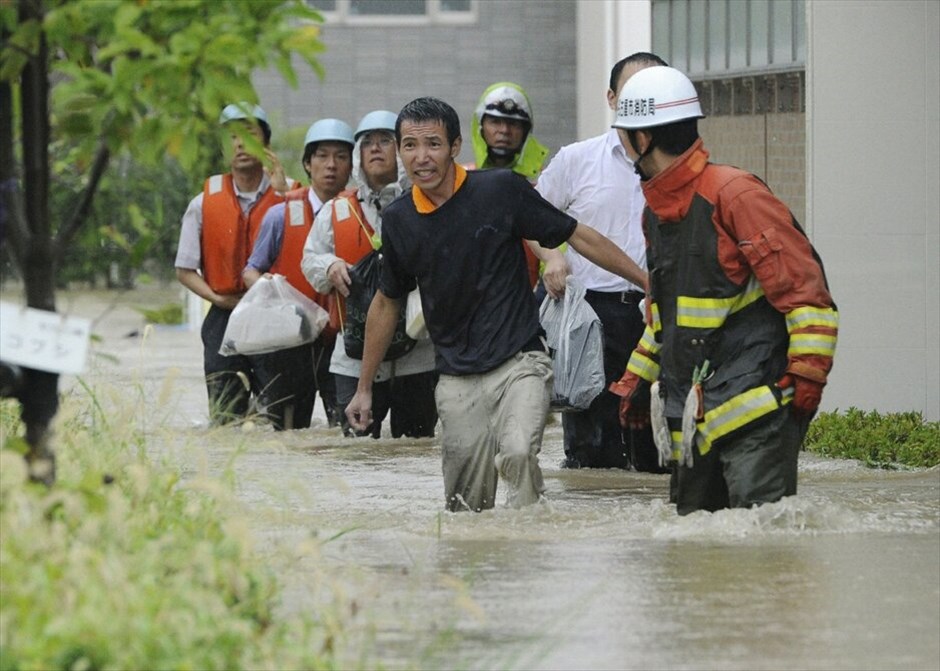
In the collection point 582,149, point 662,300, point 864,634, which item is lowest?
point 864,634

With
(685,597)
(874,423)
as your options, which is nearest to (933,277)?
(874,423)

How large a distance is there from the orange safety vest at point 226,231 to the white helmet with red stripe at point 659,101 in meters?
5.15

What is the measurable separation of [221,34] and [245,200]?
7.38 m

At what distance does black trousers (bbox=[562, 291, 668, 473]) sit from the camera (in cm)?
970

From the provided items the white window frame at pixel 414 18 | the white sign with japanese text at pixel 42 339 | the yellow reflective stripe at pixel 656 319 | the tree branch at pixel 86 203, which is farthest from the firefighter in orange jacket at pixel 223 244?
the white window frame at pixel 414 18

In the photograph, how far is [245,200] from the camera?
12148 mm

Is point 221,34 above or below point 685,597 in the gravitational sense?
above

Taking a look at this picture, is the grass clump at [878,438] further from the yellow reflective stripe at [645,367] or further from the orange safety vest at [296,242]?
the orange safety vest at [296,242]

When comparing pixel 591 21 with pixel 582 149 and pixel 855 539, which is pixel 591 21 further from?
pixel 855 539

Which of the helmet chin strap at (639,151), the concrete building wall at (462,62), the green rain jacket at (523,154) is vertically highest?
the concrete building wall at (462,62)

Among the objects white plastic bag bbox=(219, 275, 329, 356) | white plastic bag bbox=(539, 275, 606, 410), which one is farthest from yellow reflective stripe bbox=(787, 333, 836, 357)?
white plastic bag bbox=(219, 275, 329, 356)

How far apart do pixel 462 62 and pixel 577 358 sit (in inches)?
561

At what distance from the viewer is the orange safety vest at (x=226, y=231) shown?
1207cm

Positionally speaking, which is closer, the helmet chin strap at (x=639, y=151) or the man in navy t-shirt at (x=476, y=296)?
the helmet chin strap at (x=639, y=151)
